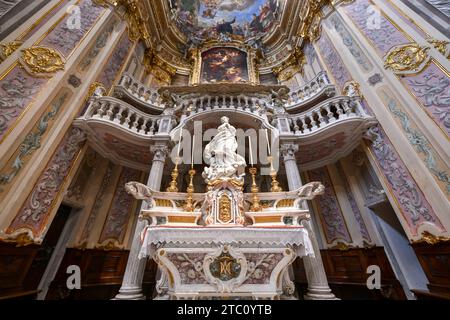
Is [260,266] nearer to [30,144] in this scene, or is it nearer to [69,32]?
[30,144]

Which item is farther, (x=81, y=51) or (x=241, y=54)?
(x=241, y=54)

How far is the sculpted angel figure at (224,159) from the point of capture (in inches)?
149

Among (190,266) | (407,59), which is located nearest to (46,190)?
(190,266)

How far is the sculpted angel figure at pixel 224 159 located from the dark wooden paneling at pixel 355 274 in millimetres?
4075

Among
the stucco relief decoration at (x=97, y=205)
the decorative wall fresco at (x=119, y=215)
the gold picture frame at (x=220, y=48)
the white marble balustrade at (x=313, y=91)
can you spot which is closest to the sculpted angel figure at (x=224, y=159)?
the white marble balustrade at (x=313, y=91)

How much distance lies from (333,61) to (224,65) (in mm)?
5712

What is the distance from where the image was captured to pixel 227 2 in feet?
40.7

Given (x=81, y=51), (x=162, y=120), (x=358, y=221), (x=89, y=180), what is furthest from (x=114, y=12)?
(x=358, y=221)

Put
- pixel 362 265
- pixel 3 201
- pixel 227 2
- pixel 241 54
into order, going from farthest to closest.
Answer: pixel 227 2 → pixel 241 54 → pixel 362 265 → pixel 3 201

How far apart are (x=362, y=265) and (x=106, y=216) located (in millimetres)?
7694

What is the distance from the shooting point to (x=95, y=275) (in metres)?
5.30

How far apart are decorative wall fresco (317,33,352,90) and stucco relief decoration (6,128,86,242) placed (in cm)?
792

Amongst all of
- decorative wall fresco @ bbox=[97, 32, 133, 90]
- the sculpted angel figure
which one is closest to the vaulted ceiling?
decorative wall fresco @ bbox=[97, 32, 133, 90]

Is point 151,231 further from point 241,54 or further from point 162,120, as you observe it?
point 241,54
